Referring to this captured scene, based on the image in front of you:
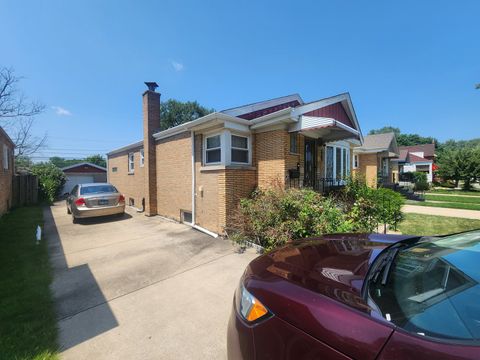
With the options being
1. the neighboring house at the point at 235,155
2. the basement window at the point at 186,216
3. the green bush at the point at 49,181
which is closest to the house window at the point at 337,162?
the neighboring house at the point at 235,155

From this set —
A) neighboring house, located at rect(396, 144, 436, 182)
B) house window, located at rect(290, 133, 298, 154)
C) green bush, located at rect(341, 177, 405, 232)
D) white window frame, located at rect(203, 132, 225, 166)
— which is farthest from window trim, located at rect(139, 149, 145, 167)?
neighboring house, located at rect(396, 144, 436, 182)

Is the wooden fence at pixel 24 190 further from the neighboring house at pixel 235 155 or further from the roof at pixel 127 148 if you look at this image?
the neighboring house at pixel 235 155

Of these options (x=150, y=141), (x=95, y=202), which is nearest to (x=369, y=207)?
(x=150, y=141)

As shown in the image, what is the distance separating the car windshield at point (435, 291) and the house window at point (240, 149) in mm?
5886

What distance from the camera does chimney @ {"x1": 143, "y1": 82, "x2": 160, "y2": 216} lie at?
10.1 m

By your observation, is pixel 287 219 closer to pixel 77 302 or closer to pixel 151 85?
pixel 77 302

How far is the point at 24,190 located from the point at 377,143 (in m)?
24.7

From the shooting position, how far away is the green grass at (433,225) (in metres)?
7.36

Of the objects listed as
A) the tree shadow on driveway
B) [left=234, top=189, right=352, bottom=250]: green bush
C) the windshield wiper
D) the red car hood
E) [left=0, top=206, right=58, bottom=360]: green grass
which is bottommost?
the tree shadow on driveway

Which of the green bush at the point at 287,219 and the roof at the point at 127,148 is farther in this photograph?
the roof at the point at 127,148

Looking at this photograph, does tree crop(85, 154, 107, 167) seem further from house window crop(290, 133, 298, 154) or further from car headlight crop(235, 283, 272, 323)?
car headlight crop(235, 283, 272, 323)

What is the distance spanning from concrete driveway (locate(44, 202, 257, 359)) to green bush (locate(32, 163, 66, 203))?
40.2 feet

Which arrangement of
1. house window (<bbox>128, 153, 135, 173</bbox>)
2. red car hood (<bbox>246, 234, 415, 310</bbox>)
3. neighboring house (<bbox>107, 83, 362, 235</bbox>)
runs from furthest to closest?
house window (<bbox>128, 153, 135, 173</bbox>)
neighboring house (<bbox>107, 83, 362, 235</bbox>)
red car hood (<bbox>246, 234, 415, 310</bbox>)

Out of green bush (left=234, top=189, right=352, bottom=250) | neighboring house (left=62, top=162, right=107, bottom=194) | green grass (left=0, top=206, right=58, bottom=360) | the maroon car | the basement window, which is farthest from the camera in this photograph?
neighboring house (left=62, top=162, right=107, bottom=194)
